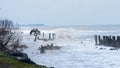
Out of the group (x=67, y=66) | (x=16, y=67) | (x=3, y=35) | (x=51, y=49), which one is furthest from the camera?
(x=51, y=49)

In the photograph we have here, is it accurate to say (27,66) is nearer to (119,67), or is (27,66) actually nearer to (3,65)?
(3,65)

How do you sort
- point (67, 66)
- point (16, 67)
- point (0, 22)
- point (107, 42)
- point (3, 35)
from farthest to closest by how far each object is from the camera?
1. point (107, 42)
2. point (0, 22)
3. point (67, 66)
4. point (3, 35)
5. point (16, 67)

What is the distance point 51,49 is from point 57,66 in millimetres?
20133

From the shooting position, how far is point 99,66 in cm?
2802

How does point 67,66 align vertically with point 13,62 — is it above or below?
below

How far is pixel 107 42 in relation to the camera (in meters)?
55.9

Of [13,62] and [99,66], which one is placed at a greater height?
[13,62]

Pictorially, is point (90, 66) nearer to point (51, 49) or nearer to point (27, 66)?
point (27, 66)

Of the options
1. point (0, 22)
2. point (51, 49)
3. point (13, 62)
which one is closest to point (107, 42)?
point (51, 49)

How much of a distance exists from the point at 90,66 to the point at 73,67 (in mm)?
1471

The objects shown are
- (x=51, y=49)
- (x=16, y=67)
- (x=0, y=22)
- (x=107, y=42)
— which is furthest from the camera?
(x=107, y=42)

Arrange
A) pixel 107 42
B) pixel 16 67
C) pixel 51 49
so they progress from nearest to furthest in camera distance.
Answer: pixel 16 67 < pixel 51 49 < pixel 107 42

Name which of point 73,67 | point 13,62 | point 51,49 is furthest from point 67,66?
point 51,49

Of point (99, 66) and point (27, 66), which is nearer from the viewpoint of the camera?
point (27, 66)
